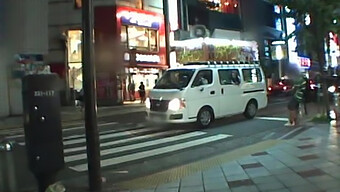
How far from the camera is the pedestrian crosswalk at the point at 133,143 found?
33.6ft

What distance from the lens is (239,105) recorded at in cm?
1634

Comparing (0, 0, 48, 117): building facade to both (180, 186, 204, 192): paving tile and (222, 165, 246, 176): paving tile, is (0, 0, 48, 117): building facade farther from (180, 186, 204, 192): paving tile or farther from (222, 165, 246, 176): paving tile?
(180, 186, 204, 192): paving tile

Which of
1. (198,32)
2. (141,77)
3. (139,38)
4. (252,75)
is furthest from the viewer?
(198,32)

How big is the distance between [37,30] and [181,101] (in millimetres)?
12324

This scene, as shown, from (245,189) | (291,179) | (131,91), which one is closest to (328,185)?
(291,179)

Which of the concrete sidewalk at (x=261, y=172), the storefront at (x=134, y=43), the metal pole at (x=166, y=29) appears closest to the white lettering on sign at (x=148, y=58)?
the storefront at (x=134, y=43)

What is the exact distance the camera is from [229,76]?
16.0m

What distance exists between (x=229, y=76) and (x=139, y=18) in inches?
727

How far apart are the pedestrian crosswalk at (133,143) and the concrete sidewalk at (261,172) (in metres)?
1.69

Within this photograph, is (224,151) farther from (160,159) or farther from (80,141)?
(80,141)

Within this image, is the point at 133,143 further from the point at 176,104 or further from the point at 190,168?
the point at 190,168

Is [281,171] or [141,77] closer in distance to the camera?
[281,171]

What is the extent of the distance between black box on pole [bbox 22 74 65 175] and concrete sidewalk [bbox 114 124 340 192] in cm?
151

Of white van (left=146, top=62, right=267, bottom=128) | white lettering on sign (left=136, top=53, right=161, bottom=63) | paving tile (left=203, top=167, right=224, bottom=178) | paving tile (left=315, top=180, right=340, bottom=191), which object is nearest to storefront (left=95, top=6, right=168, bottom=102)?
white lettering on sign (left=136, top=53, right=161, bottom=63)
